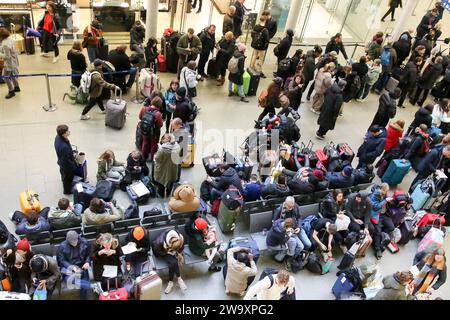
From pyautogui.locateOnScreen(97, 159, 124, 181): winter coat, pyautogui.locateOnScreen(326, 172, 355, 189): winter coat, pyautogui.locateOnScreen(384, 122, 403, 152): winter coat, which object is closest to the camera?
pyautogui.locateOnScreen(97, 159, 124, 181): winter coat

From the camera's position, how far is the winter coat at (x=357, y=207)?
7.91 m

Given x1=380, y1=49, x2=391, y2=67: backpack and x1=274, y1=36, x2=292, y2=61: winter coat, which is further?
x1=380, y1=49, x2=391, y2=67: backpack

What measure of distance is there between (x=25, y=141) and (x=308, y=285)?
20.2 ft

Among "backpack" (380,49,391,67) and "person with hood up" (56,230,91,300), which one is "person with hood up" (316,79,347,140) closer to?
"backpack" (380,49,391,67)

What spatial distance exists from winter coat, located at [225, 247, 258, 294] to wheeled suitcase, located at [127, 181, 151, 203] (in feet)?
7.17

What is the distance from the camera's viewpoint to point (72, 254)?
20.9 ft

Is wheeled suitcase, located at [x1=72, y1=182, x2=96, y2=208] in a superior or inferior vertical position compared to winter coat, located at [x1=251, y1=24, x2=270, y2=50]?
inferior

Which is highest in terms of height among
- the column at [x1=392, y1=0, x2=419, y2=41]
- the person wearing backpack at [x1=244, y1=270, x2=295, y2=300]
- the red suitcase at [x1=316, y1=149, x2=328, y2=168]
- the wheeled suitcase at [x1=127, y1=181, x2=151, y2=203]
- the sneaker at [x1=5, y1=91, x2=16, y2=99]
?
the column at [x1=392, y1=0, x2=419, y2=41]

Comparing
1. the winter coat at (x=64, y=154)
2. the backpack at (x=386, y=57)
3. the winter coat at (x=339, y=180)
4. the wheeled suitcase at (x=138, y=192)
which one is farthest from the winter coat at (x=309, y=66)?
the winter coat at (x=64, y=154)

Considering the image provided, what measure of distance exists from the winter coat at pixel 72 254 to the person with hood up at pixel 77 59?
5104 millimetres

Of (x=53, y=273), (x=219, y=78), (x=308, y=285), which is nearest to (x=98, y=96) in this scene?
(x=219, y=78)

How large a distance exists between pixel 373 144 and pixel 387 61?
4.43 m

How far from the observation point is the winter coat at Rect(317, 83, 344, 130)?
32.8 feet

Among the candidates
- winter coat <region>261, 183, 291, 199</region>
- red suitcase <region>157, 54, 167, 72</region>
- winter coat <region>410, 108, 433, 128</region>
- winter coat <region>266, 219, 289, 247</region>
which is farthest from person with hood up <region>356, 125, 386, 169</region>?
red suitcase <region>157, 54, 167, 72</region>
